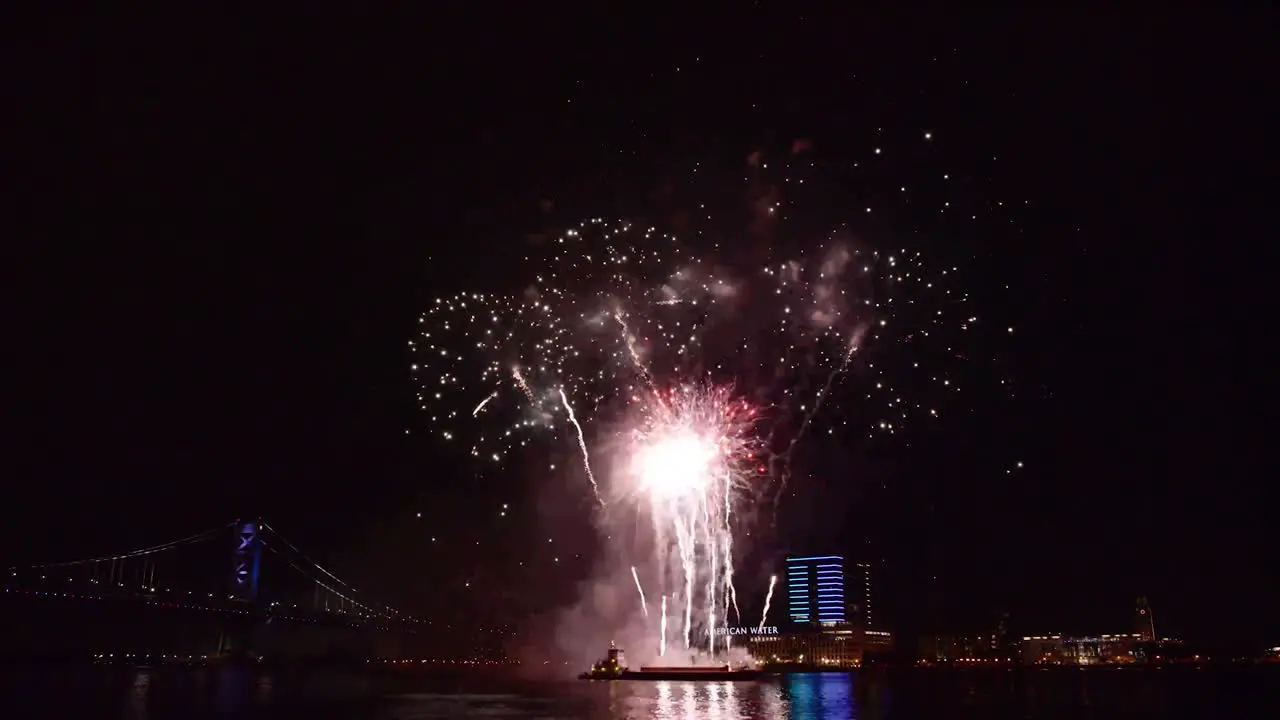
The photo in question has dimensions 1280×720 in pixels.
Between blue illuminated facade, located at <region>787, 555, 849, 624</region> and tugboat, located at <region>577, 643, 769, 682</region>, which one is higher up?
blue illuminated facade, located at <region>787, 555, 849, 624</region>

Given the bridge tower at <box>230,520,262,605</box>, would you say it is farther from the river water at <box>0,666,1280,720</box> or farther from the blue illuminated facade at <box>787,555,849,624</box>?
the blue illuminated facade at <box>787,555,849,624</box>

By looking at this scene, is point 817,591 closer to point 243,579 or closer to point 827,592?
point 827,592

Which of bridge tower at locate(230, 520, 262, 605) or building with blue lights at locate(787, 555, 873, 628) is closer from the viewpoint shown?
bridge tower at locate(230, 520, 262, 605)

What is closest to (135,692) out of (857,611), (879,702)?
(879,702)

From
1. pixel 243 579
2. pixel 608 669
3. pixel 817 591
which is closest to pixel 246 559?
pixel 243 579

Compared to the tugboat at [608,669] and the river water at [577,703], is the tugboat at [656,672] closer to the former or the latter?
the tugboat at [608,669]

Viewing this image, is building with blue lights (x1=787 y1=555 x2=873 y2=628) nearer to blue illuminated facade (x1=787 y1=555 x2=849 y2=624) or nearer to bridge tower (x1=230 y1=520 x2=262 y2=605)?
blue illuminated facade (x1=787 y1=555 x2=849 y2=624)

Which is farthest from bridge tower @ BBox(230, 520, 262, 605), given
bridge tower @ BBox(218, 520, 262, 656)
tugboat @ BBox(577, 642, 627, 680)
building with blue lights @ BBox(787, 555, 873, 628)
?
building with blue lights @ BBox(787, 555, 873, 628)

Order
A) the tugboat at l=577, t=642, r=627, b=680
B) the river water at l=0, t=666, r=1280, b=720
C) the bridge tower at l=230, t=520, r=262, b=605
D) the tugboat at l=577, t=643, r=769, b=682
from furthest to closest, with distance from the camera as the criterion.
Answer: the bridge tower at l=230, t=520, r=262, b=605, the tugboat at l=577, t=642, r=627, b=680, the tugboat at l=577, t=643, r=769, b=682, the river water at l=0, t=666, r=1280, b=720

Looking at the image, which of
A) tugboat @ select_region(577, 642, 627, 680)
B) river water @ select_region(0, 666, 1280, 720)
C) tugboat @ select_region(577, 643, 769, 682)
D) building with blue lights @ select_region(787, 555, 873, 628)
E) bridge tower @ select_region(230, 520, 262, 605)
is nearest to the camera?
river water @ select_region(0, 666, 1280, 720)
